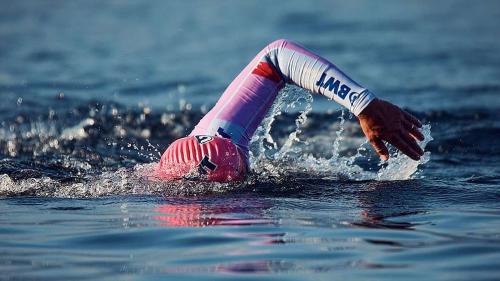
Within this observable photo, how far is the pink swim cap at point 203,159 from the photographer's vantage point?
7672 millimetres

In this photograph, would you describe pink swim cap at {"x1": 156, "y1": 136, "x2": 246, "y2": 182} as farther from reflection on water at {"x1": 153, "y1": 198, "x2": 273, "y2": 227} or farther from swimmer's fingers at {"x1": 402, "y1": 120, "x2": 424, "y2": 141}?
swimmer's fingers at {"x1": 402, "y1": 120, "x2": 424, "y2": 141}

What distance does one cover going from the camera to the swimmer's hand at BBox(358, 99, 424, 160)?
7148mm

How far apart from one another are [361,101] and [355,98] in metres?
0.07

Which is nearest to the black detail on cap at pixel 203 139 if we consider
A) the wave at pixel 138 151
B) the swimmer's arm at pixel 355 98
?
the wave at pixel 138 151

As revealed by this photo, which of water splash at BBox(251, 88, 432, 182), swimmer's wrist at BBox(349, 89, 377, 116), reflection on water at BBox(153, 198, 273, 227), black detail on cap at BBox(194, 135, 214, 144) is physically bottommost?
reflection on water at BBox(153, 198, 273, 227)

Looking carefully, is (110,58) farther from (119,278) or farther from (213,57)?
(119,278)

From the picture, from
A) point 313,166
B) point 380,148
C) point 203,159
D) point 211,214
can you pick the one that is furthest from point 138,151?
point 380,148

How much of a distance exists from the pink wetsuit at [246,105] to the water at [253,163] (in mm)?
191

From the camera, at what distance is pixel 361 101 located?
7332 millimetres

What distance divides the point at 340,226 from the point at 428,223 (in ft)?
1.95

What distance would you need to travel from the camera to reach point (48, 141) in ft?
38.3

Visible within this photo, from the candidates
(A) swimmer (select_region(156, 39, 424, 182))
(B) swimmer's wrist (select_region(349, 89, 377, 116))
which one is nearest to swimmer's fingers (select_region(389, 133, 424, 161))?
(A) swimmer (select_region(156, 39, 424, 182))

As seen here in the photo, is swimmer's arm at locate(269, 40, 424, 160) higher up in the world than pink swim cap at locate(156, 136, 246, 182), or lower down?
higher up

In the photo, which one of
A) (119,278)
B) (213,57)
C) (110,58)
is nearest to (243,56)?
(213,57)
